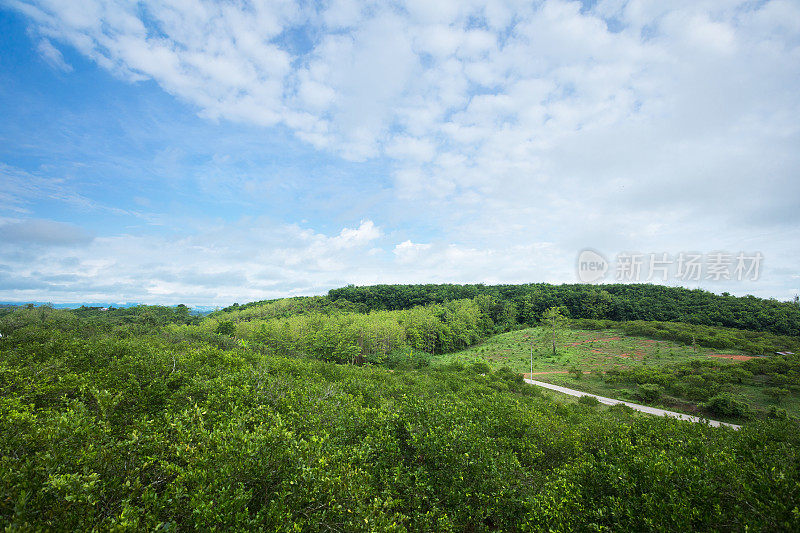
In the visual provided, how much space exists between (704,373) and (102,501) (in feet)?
194

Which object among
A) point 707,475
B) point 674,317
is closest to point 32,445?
point 707,475

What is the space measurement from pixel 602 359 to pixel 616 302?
65.6m

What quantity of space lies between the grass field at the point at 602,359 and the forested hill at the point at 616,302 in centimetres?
3335

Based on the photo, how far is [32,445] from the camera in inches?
269

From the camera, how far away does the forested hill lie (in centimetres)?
8317

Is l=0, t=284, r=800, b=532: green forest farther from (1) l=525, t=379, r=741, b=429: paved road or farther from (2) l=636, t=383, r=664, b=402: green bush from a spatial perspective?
(2) l=636, t=383, r=664, b=402: green bush

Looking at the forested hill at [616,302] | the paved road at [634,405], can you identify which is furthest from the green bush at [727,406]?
the forested hill at [616,302]

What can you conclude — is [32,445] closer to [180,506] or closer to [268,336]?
[180,506]

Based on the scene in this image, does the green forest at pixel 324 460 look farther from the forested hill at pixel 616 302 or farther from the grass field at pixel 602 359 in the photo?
the forested hill at pixel 616 302

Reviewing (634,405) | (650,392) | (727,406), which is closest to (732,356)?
(650,392)

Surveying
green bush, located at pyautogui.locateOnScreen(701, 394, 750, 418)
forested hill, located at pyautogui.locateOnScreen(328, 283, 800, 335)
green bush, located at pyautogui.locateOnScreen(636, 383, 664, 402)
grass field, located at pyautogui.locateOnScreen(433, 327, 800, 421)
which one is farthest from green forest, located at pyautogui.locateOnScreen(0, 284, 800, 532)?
forested hill, located at pyautogui.locateOnScreen(328, 283, 800, 335)

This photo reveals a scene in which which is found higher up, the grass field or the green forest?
the green forest

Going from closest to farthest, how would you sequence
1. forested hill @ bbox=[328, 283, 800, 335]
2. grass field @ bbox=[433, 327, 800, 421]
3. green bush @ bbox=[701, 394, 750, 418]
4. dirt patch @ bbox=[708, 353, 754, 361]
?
green bush @ bbox=[701, 394, 750, 418] → grass field @ bbox=[433, 327, 800, 421] → dirt patch @ bbox=[708, 353, 754, 361] → forested hill @ bbox=[328, 283, 800, 335]

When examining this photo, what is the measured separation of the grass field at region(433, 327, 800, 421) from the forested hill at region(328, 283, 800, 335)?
3335cm
